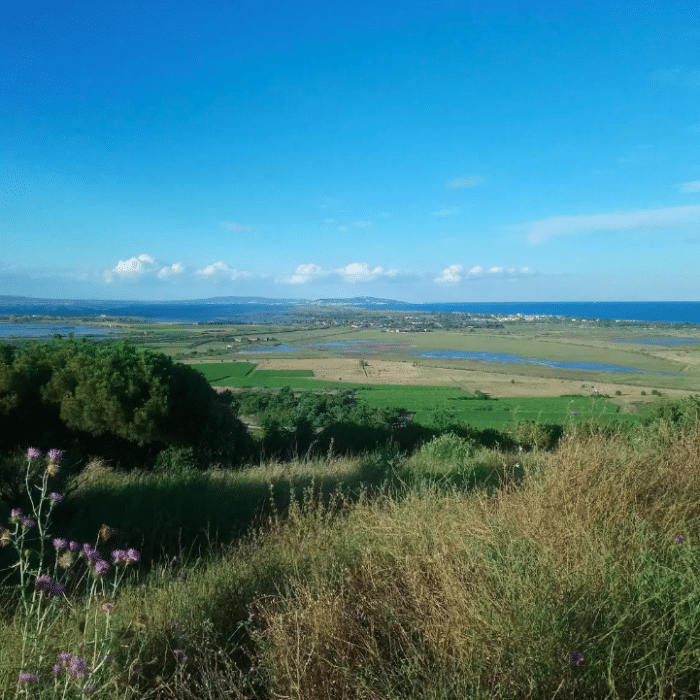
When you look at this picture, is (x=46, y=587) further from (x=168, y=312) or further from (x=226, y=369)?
(x=168, y=312)

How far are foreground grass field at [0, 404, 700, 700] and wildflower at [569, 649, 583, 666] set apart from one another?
0.01 m

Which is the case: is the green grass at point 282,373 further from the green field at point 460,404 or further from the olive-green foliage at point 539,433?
the olive-green foliage at point 539,433

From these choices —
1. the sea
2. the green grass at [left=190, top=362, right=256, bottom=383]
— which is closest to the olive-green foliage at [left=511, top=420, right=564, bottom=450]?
the green grass at [left=190, top=362, right=256, bottom=383]

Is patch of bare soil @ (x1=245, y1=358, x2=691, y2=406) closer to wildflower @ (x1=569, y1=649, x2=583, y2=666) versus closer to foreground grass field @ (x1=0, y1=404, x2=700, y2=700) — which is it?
foreground grass field @ (x1=0, y1=404, x2=700, y2=700)

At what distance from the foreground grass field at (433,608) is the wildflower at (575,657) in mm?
11

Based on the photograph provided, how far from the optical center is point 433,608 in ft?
8.75

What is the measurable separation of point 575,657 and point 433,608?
704mm

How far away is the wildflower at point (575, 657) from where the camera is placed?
211 centimetres

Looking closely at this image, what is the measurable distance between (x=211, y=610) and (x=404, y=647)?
128 centimetres

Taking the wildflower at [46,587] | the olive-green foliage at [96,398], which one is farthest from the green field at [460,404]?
the wildflower at [46,587]

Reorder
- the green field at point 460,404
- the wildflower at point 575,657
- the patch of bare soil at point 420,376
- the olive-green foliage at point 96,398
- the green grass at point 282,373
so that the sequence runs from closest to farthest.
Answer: the wildflower at point 575,657 → the olive-green foliage at point 96,398 → the green field at point 460,404 → the patch of bare soil at point 420,376 → the green grass at point 282,373

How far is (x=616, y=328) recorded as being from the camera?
42250 mm

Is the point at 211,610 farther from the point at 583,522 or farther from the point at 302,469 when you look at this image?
the point at 302,469

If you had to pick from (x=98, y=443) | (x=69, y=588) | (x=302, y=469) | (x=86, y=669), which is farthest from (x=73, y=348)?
(x=86, y=669)
